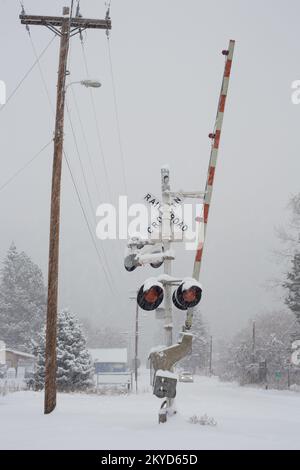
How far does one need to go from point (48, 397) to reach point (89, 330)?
137 m

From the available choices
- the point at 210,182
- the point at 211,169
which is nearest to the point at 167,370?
the point at 210,182

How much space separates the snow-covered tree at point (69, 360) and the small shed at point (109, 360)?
4779 centimetres

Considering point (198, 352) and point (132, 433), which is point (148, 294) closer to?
point (132, 433)

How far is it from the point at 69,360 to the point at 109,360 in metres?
49.6

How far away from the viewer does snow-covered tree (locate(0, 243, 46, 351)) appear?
208ft

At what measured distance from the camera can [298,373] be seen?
43.5 meters

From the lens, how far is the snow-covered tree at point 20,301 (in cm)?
6341

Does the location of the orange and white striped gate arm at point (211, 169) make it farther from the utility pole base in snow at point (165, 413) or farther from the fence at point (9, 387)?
the fence at point (9, 387)

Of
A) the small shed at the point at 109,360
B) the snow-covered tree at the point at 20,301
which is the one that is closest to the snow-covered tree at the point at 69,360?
the snow-covered tree at the point at 20,301

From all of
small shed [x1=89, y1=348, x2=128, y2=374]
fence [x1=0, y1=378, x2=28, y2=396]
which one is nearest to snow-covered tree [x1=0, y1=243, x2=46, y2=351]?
small shed [x1=89, y1=348, x2=128, y2=374]

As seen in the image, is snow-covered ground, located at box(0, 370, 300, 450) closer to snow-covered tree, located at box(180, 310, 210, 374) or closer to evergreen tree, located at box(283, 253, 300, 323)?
evergreen tree, located at box(283, 253, 300, 323)

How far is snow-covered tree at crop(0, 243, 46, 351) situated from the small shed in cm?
1628

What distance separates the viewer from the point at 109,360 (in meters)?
78.3
